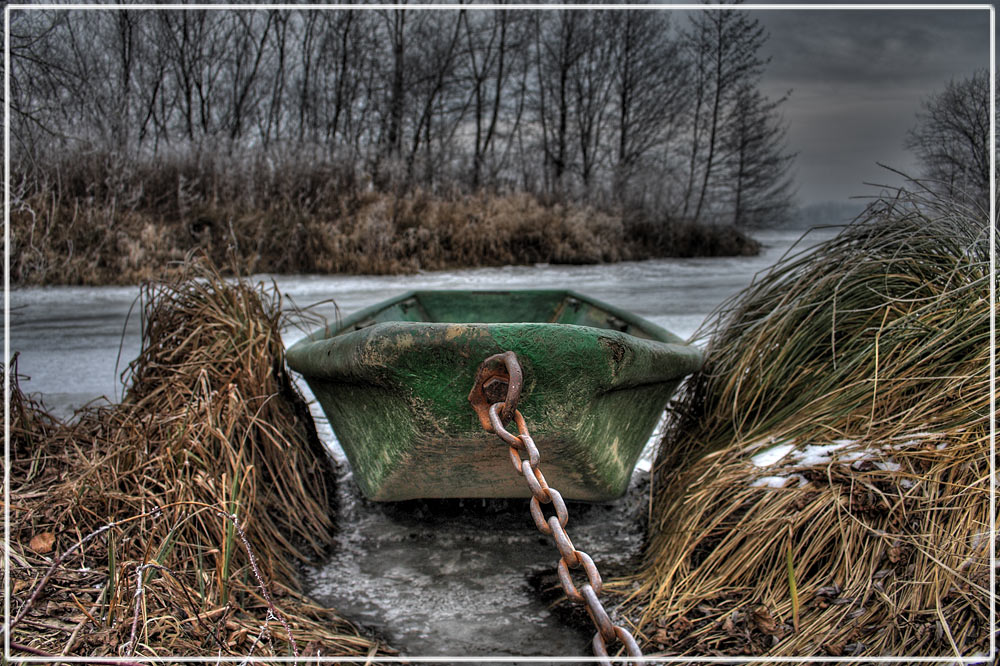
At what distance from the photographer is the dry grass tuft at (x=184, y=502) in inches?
55.3

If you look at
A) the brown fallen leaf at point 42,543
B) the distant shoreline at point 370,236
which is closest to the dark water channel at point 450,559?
the brown fallen leaf at point 42,543

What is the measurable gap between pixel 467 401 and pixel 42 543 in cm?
114

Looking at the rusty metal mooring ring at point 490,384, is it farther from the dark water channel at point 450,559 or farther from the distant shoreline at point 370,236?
the distant shoreline at point 370,236

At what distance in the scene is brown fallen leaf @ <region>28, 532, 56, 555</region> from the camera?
1738mm

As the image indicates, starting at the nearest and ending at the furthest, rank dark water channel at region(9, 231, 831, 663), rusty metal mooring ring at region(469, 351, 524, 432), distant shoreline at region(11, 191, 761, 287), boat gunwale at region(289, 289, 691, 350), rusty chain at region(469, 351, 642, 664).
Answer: rusty chain at region(469, 351, 642, 664) < rusty metal mooring ring at region(469, 351, 524, 432) < dark water channel at region(9, 231, 831, 663) < boat gunwale at region(289, 289, 691, 350) < distant shoreline at region(11, 191, 761, 287)

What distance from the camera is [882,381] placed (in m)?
1.79

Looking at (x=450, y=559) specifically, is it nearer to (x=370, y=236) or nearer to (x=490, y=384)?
(x=490, y=384)

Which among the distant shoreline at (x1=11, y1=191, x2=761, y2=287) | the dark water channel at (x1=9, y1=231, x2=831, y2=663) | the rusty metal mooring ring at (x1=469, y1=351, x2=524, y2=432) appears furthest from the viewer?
the distant shoreline at (x1=11, y1=191, x2=761, y2=287)

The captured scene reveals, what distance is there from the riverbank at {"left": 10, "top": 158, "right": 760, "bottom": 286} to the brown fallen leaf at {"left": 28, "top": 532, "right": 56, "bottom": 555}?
4.56m

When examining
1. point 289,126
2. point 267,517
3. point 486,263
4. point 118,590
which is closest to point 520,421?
point 118,590

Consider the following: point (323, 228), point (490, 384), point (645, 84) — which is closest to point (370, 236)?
point (323, 228)

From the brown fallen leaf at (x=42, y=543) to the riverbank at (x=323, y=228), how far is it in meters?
4.56

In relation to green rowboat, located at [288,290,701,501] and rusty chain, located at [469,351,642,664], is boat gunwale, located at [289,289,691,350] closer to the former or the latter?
green rowboat, located at [288,290,701,501]

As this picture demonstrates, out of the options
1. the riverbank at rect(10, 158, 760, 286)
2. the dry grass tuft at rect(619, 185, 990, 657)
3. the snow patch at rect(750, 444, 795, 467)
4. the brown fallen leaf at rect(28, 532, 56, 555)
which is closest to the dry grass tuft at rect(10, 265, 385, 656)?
the brown fallen leaf at rect(28, 532, 56, 555)
